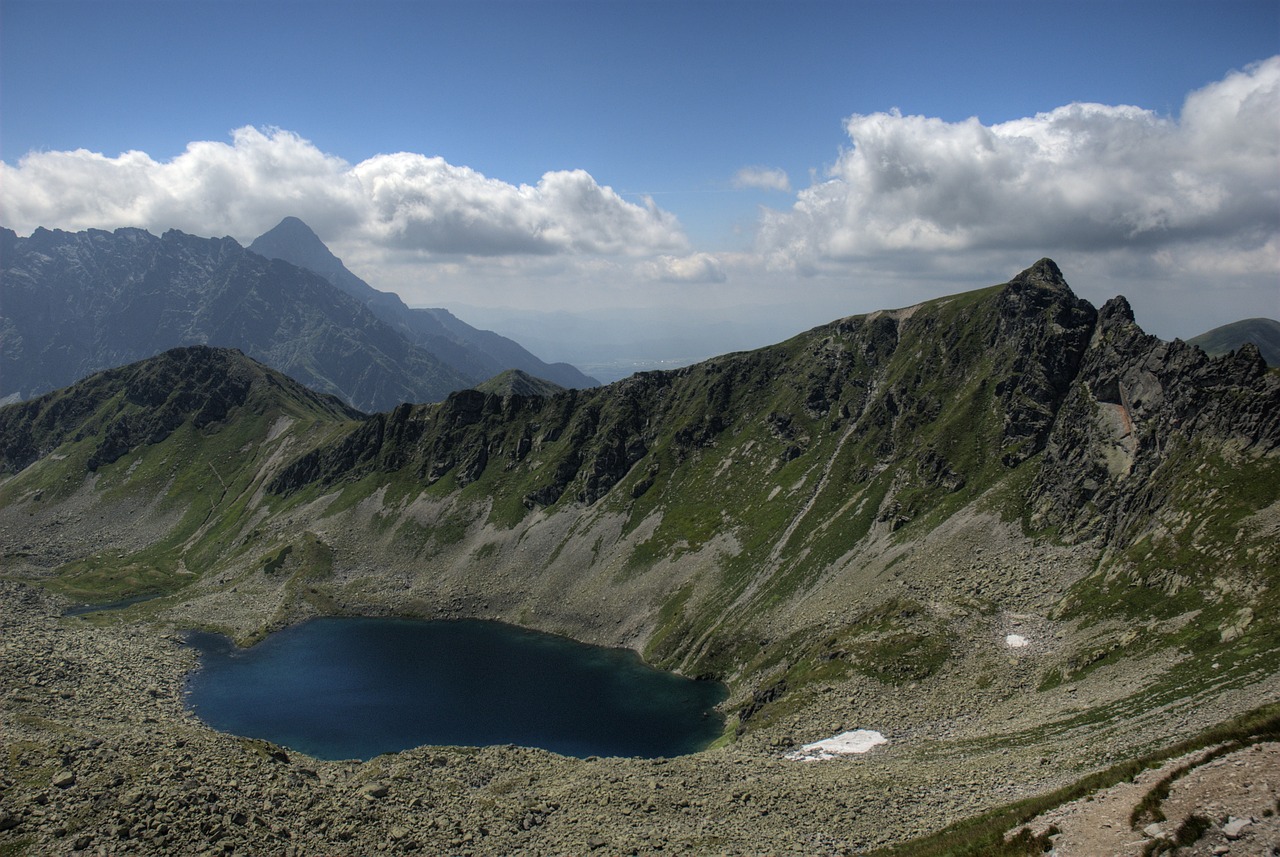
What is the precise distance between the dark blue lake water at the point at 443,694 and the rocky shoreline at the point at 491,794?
2834 cm

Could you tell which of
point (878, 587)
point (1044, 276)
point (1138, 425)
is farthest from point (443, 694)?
point (1044, 276)

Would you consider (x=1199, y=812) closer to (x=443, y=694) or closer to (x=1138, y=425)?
(x=1138, y=425)

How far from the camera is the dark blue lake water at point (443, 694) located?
10262 cm

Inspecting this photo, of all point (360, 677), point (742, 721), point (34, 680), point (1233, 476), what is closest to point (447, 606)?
point (360, 677)

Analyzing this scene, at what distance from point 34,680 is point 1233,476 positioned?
15099cm

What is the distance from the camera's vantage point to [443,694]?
402 ft

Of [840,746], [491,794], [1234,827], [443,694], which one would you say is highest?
[1234,827]

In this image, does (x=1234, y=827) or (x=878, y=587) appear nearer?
(x=1234, y=827)

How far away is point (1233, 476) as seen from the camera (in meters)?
84.3

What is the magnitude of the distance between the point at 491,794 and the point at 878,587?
68.3 metres

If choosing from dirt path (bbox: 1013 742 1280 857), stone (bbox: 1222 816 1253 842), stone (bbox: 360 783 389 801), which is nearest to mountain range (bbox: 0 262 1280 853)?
stone (bbox: 360 783 389 801)

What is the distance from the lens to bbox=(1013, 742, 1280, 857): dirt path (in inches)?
1064

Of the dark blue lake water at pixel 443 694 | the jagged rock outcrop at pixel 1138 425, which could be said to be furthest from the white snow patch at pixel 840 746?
the jagged rock outcrop at pixel 1138 425

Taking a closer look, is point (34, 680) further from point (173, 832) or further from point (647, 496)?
point (647, 496)
